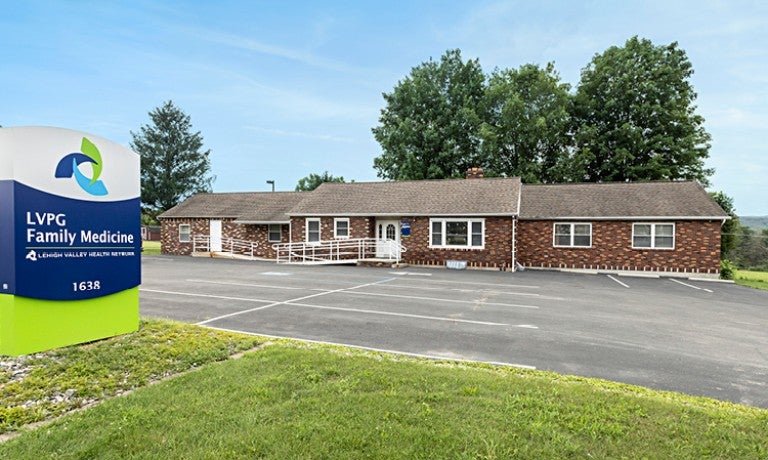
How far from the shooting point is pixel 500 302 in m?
11.3

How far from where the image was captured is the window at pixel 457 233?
21.8 meters

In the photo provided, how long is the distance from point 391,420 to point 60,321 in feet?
14.1

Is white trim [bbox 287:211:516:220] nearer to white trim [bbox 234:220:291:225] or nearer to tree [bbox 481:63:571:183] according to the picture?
white trim [bbox 234:220:291:225]

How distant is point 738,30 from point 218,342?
21.5 metres

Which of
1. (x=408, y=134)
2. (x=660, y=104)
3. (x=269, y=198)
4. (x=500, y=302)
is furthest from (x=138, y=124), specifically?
(x=660, y=104)

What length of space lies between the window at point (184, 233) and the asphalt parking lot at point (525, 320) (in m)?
15.9

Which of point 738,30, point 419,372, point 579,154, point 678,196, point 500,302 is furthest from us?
point 579,154

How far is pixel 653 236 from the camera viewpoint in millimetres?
20641

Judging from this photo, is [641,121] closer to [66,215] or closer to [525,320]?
[525,320]

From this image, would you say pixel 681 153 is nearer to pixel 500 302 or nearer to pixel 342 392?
pixel 500 302

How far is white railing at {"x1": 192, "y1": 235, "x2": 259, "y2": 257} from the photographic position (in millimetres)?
28420

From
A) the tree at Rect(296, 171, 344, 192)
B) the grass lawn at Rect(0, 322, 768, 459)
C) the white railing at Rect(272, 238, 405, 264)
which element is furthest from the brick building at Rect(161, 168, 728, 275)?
the tree at Rect(296, 171, 344, 192)

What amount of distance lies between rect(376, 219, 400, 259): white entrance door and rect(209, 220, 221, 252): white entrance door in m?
12.3

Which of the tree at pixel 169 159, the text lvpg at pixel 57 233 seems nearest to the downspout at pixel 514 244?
the text lvpg at pixel 57 233
